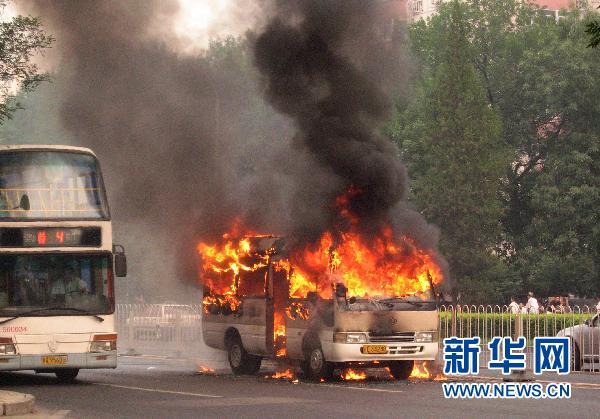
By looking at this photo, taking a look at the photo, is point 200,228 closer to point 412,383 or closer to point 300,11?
→ point 300,11

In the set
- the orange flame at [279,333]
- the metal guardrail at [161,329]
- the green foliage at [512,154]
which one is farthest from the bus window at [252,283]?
the green foliage at [512,154]

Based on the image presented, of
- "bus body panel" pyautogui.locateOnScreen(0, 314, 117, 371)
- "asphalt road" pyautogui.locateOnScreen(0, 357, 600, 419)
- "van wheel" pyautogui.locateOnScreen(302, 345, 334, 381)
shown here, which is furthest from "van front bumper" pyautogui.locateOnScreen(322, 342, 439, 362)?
"bus body panel" pyautogui.locateOnScreen(0, 314, 117, 371)

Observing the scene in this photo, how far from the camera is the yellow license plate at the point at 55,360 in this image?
23.6m

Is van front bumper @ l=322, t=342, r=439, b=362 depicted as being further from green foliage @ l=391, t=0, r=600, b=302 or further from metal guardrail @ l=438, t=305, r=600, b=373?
green foliage @ l=391, t=0, r=600, b=302

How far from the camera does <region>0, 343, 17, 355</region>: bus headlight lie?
76.4 ft

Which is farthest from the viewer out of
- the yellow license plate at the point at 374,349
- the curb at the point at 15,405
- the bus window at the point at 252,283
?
the bus window at the point at 252,283

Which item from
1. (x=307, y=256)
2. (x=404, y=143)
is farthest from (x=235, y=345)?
(x=404, y=143)

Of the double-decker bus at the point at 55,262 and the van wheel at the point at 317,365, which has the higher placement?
the double-decker bus at the point at 55,262

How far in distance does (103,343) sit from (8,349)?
1694 millimetres

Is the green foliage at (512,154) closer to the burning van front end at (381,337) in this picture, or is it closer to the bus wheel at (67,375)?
the bus wheel at (67,375)

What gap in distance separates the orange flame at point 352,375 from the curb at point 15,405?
306 inches

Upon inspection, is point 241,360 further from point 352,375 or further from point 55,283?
point 55,283

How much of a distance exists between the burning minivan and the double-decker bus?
3.10m

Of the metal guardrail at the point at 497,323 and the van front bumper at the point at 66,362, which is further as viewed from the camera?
the metal guardrail at the point at 497,323
